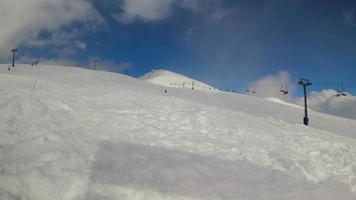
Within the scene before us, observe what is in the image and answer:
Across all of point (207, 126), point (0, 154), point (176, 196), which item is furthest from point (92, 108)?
point (176, 196)

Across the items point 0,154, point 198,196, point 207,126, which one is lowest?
point 198,196

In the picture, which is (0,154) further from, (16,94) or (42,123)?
(16,94)

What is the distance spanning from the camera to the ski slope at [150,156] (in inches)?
355

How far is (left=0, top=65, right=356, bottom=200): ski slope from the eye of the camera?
9008 mm

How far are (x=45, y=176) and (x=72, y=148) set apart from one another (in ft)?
6.93

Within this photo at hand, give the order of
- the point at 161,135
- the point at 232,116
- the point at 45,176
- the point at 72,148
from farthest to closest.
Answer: the point at 232,116
the point at 161,135
the point at 72,148
the point at 45,176

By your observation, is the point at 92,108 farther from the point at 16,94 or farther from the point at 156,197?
the point at 156,197

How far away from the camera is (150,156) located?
11.5 m

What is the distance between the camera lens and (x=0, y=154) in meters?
9.73

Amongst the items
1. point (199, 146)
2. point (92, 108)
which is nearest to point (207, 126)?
point (199, 146)

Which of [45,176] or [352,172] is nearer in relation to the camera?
[45,176]

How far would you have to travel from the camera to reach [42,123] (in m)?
12.8

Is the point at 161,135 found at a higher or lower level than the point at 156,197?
higher

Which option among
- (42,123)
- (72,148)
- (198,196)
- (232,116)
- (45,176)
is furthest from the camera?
(232,116)
